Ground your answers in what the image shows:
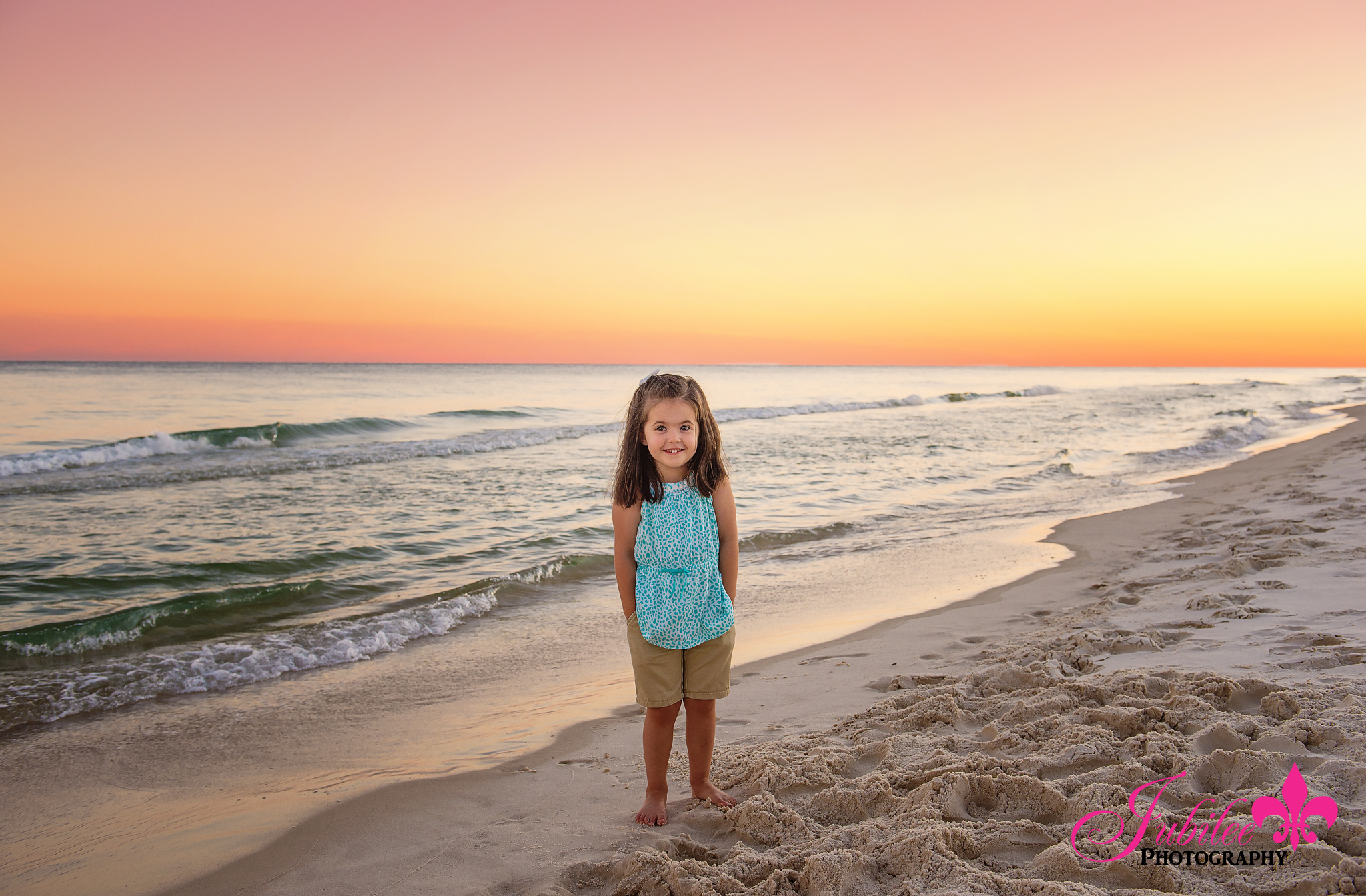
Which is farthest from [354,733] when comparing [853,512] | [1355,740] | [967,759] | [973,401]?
[973,401]

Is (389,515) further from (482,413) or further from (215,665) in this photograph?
(482,413)

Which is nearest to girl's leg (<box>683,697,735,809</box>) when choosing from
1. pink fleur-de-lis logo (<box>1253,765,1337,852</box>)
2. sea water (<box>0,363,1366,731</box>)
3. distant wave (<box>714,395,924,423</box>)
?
pink fleur-de-lis logo (<box>1253,765,1337,852</box>)

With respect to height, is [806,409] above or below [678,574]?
above

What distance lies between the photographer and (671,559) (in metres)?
2.83

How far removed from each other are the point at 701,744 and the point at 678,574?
2.43 feet

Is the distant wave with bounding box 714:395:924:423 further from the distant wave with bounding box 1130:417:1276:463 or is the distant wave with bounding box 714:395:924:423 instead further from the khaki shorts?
the khaki shorts

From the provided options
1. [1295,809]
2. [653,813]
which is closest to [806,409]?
[653,813]

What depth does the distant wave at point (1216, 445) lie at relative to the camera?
50.3 feet

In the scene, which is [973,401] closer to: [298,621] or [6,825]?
[298,621]

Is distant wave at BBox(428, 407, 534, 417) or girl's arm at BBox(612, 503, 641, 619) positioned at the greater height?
distant wave at BBox(428, 407, 534, 417)

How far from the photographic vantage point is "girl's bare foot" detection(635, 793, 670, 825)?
2834mm

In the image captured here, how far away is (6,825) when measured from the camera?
3207 millimetres

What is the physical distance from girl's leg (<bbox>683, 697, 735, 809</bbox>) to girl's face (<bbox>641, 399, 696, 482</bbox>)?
1004mm

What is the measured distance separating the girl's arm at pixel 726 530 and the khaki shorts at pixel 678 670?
0.22 m
